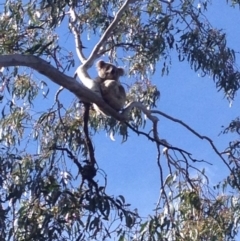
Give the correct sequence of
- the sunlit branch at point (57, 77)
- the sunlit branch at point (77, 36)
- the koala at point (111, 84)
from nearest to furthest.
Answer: the sunlit branch at point (57, 77) → the koala at point (111, 84) → the sunlit branch at point (77, 36)

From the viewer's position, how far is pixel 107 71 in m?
7.11

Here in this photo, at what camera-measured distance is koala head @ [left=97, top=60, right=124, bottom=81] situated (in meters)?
7.07

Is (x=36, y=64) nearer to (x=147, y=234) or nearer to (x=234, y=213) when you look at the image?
(x=147, y=234)

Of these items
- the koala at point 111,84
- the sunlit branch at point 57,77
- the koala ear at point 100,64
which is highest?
the koala ear at point 100,64

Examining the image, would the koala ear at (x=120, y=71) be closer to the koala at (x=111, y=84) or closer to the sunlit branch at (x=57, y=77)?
the koala at (x=111, y=84)

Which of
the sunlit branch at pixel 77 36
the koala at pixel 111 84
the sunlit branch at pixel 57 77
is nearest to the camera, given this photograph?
the sunlit branch at pixel 57 77

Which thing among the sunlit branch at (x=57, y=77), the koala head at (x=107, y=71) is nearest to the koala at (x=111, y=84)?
the koala head at (x=107, y=71)

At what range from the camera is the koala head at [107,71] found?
7.07 m

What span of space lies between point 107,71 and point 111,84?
17.9 inches

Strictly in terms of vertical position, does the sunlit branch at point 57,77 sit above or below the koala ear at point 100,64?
below

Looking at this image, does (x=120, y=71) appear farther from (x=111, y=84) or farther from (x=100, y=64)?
(x=111, y=84)

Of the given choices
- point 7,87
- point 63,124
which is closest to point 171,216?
point 63,124

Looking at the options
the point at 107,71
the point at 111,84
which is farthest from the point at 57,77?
the point at 107,71

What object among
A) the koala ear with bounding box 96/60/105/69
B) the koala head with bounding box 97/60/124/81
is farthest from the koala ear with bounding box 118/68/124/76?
the koala ear with bounding box 96/60/105/69
